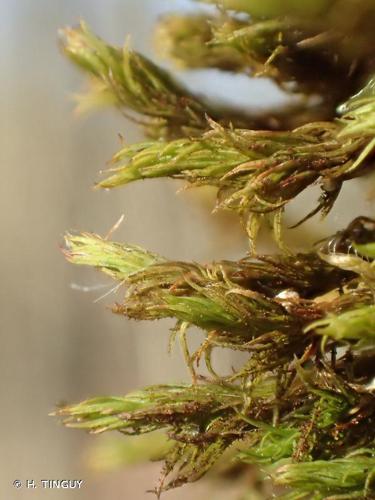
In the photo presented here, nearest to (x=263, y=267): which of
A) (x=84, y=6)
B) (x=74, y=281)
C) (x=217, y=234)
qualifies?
(x=217, y=234)

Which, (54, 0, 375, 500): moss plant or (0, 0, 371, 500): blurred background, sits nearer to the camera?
(54, 0, 375, 500): moss plant

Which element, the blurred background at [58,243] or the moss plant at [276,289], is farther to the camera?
the blurred background at [58,243]

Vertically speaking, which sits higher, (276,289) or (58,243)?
(58,243)

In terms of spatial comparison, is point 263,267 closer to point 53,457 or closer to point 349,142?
point 349,142

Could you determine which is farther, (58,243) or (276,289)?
(58,243)
